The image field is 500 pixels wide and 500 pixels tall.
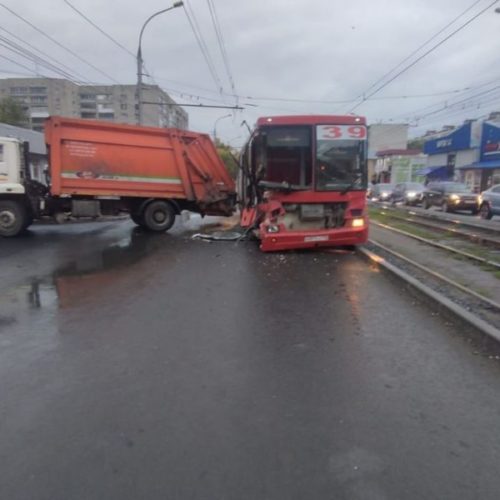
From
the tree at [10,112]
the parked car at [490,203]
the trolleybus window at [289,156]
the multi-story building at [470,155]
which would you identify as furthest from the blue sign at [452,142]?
the tree at [10,112]

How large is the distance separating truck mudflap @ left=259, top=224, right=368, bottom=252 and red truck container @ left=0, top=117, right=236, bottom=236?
17.4 ft

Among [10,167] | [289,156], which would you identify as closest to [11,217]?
[10,167]

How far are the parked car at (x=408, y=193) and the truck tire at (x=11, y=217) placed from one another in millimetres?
25840

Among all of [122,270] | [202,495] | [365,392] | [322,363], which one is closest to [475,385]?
[365,392]

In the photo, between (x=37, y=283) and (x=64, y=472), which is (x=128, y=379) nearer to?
(x=64, y=472)

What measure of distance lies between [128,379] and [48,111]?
114208mm

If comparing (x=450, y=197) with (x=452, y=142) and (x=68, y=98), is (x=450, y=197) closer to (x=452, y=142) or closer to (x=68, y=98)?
(x=452, y=142)

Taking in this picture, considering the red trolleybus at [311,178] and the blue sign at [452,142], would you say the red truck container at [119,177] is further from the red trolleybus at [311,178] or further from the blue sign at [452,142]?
the blue sign at [452,142]

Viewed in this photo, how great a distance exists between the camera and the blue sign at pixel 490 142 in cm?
3809

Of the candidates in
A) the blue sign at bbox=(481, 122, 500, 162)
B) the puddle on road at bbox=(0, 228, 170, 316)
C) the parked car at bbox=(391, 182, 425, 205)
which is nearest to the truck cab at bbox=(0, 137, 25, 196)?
the puddle on road at bbox=(0, 228, 170, 316)

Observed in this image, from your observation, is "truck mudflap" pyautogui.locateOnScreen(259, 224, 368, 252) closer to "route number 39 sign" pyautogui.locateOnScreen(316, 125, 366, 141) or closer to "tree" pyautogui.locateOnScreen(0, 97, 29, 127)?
"route number 39 sign" pyautogui.locateOnScreen(316, 125, 366, 141)

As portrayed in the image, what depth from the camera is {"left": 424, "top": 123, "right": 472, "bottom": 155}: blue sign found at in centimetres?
4272

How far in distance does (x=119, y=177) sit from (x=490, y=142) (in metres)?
34.5

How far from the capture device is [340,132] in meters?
11.2
